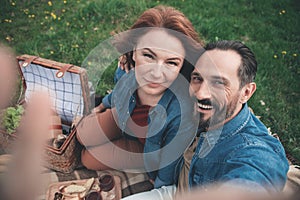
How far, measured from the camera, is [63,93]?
2742 millimetres

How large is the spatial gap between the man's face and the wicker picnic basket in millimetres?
950

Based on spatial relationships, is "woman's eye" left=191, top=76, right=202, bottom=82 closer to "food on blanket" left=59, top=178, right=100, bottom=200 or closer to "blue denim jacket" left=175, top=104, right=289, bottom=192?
"blue denim jacket" left=175, top=104, right=289, bottom=192

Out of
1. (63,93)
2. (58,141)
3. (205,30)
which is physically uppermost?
(63,93)

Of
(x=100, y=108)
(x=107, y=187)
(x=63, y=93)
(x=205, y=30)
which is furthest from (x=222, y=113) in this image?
(x=205, y=30)

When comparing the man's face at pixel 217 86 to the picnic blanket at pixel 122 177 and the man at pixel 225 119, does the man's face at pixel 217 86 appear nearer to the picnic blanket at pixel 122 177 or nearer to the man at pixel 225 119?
the man at pixel 225 119

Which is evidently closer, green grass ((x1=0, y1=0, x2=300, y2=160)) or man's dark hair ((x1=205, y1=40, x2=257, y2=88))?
man's dark hair ((x1=205, y1=40, x2=257, y2=88))

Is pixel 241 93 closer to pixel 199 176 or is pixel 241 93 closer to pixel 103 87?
pixel 199 176

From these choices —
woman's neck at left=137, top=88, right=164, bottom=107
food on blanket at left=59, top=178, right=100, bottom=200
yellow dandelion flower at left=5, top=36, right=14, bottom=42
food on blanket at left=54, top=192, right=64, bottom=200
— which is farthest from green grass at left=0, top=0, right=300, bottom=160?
food on blanket at left=54, top=192, right=64, bottom=200

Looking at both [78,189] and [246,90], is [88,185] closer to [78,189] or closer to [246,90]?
[78,189]

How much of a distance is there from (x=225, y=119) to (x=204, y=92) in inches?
7.7

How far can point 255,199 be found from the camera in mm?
497

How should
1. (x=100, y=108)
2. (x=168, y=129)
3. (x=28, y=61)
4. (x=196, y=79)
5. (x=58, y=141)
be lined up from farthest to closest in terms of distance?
(x=100, y=108) → (x=28, y=61) → (x=58, y=141) → (x=168, y=129) → (x=196, y=79)

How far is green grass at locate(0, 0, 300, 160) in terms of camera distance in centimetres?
343

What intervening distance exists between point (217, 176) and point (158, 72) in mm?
696
